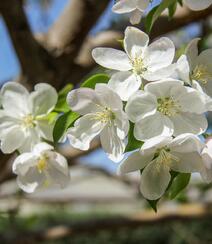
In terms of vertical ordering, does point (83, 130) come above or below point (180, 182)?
above

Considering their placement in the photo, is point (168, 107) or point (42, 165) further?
point (42, 165)

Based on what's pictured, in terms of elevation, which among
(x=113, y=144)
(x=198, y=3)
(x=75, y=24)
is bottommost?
(x=75, y=24)

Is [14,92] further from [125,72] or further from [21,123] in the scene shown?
[125,72]

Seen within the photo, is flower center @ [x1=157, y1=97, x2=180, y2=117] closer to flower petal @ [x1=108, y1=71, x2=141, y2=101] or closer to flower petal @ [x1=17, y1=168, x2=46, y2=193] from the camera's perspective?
flower petal @ [x1=108, y1=71, x2=141, y2=101]

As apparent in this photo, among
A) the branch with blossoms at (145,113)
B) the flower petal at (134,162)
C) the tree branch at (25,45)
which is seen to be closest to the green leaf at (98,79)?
the branch with blossoms at (145,113)

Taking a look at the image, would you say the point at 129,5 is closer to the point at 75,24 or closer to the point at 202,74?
the point at 202,74

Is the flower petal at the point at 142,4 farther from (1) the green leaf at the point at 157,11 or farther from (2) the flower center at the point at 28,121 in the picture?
(2) the flower center at the point at 28,121

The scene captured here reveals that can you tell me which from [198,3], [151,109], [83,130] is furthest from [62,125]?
[198,3]

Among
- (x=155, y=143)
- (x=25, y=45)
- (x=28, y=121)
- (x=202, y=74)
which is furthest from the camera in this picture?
(x=25, y=45)
